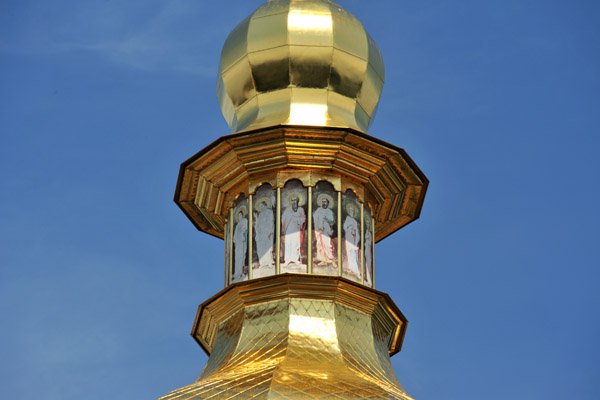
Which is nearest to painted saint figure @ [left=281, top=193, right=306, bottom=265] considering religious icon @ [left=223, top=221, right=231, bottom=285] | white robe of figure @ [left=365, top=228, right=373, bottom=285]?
religious icon @ [left=223, top=221, right=231, bottom=285]

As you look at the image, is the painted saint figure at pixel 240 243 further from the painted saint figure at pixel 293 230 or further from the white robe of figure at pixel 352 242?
the white robe of figure at pixel 352 242

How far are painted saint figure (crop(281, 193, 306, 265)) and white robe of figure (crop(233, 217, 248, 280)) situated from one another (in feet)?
2.18

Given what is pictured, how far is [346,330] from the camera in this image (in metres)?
25.1

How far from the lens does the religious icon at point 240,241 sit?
1028 inches

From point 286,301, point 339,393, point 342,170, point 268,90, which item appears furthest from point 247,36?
point 339,393

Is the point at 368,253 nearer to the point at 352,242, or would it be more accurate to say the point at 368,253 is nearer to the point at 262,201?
the point at 352,242

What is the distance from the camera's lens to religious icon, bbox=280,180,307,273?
2564cm

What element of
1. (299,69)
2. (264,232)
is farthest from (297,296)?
(299,69)

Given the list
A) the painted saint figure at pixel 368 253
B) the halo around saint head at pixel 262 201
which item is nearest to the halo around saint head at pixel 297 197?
the halo around saint head at pixel 262 201

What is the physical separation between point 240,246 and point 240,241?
0.27 feet

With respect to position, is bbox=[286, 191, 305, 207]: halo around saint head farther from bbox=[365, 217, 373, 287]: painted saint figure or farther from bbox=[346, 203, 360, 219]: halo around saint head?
bbox=[365, 217, 373, 287]: painted saint figure

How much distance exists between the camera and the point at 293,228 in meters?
25.9

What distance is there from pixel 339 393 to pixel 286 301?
229cm

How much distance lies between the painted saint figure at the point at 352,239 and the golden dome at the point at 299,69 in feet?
4.17
